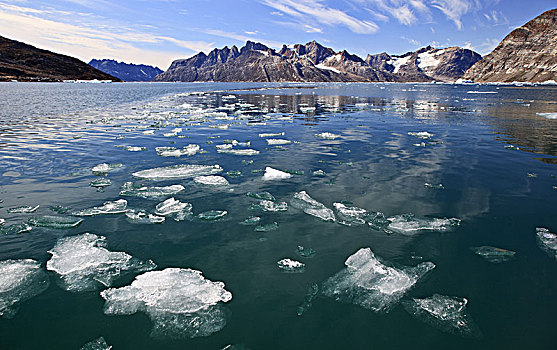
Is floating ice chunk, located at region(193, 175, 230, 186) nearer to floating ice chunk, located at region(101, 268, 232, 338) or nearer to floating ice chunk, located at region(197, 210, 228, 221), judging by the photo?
floating ice chunk, located at region(197, 210, 228, 221)

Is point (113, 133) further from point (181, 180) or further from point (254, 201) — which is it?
point (254, 201)

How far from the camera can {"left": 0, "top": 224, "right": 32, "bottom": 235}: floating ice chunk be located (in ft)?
22.3

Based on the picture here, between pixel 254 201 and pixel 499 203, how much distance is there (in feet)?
24.5

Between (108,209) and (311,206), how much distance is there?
5813mm

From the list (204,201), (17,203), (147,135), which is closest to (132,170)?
(17,203)

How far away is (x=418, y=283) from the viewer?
513 cm

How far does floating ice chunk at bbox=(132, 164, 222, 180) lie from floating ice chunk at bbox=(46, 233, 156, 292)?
4.62 metres

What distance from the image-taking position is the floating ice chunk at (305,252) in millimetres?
5988

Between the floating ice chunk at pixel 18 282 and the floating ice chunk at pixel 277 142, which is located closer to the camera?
the floating ice chunk at pixel 18 282

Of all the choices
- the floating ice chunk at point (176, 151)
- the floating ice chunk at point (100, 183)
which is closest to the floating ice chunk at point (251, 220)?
the floating ice chunk at point (100, 183)

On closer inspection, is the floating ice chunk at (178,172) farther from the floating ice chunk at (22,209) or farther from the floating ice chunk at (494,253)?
the floating ice chunk at (494,253)

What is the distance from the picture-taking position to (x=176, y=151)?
47.3 feet

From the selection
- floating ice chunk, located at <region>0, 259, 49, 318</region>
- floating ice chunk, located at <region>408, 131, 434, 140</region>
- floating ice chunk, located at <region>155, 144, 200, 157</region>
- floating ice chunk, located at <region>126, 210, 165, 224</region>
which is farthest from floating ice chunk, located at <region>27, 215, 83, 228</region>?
floating ice chunk, located at <region>408, 131, 434, 140</region>

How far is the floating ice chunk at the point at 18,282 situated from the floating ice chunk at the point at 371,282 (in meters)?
5.13
